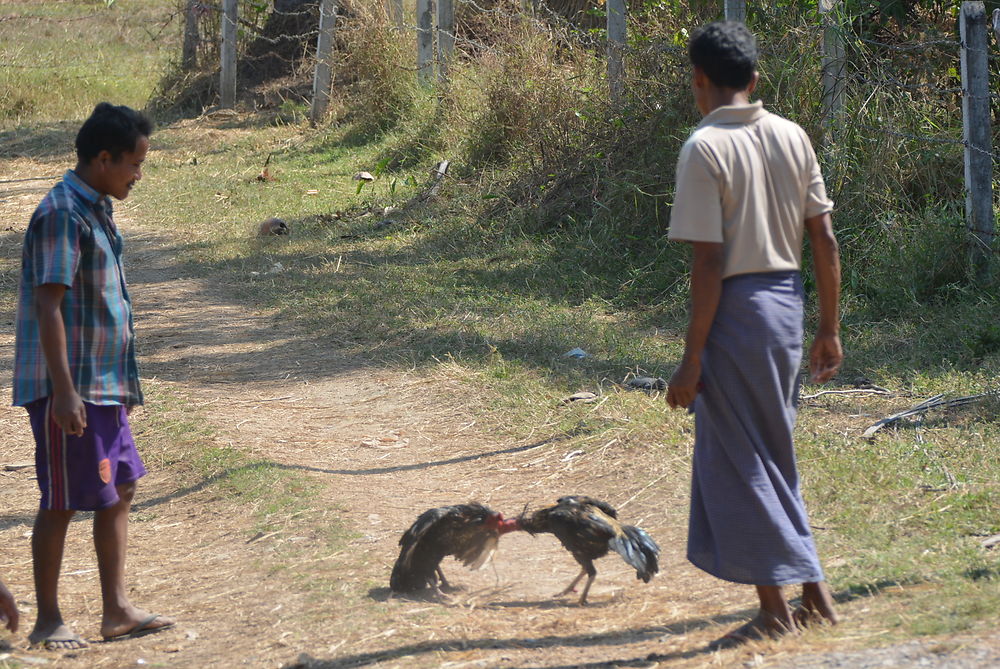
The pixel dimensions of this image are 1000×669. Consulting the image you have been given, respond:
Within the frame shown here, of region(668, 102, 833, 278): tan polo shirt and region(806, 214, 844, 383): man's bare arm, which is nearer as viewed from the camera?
region(668, 102, 833, 278): tan polo shirt

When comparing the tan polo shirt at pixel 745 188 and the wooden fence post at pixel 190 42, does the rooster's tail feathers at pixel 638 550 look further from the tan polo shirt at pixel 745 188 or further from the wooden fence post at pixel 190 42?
the wooden fence post at pixel 190 42

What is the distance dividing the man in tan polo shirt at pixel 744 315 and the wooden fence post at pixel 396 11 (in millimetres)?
11565

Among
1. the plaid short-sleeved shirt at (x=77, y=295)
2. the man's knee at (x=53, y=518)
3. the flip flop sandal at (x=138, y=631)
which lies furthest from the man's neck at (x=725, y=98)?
the flip flop sandal at (x=138, y=631)

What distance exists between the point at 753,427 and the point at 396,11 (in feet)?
39.7

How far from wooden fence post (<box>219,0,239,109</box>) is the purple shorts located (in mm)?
13945

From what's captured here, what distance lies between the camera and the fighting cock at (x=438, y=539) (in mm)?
3570

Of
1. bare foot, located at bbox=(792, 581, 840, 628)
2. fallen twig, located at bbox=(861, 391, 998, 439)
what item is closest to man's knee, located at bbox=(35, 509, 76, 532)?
bare foot, located at bbox=(792, 581, 840, 628)

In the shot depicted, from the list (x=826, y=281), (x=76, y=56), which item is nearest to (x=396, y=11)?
(x=76, y=56)

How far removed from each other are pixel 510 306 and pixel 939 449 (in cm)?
338

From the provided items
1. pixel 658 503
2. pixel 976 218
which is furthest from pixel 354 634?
pixel 976 218

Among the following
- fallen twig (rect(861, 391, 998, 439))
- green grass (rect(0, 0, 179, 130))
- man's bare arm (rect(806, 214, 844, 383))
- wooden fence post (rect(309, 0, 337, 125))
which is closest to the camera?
man's bare arm (rect(806, 214, 844, 383))

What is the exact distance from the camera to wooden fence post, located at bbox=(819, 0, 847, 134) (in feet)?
22.7

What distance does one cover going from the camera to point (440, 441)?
528 centimetres

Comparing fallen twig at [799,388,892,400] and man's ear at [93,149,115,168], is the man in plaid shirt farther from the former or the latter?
fallen twig at [799,388,892,400]
